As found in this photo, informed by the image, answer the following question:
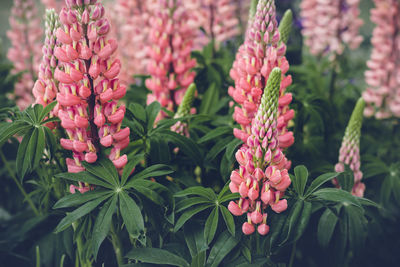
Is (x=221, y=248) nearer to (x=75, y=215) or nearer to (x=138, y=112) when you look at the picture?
(x=75, y=215)

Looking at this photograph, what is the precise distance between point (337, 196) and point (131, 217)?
64 cm

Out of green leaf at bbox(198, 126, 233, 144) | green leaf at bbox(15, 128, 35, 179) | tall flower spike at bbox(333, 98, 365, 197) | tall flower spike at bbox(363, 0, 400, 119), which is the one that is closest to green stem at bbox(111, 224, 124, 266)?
green leaf at bbox(15, 128, 35, 179)

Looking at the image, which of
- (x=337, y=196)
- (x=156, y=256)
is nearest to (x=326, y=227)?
(x=337, y=196)

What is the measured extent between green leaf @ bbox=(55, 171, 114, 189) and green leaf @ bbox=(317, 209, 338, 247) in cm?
75

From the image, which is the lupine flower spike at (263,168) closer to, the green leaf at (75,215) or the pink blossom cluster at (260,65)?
the pink blossom cluster at (260,65)

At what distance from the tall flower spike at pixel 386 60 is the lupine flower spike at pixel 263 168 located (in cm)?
156

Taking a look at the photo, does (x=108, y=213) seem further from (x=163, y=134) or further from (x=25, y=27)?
(x=25, y=27)

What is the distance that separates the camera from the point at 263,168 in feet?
4.00

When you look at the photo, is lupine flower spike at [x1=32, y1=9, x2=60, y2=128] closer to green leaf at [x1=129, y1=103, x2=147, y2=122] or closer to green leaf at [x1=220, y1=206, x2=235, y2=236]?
green leaf at [x1=129, y1=103, x2=147, y2=122]

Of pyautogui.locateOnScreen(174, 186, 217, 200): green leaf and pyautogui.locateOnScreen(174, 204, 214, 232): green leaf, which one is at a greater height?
pyautogui.locateOnScreen(174, 186, 217, 200): green leaf

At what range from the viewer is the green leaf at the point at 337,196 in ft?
3.97

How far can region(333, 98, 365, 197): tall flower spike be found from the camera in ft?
5.08

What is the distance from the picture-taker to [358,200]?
126 cm

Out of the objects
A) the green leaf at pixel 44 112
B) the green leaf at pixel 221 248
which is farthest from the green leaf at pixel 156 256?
the green leaf at pixel 44 112
